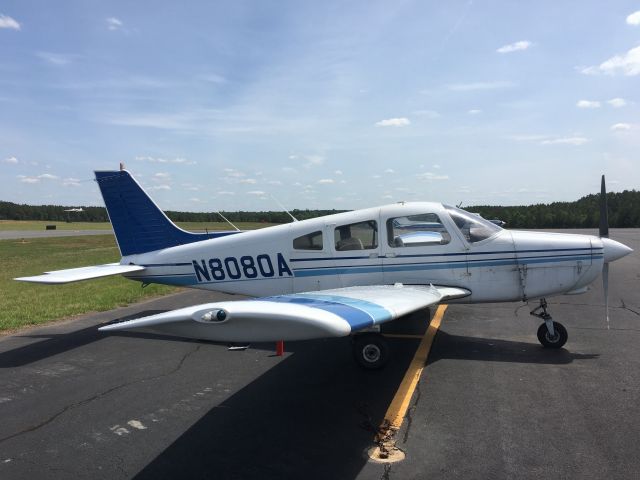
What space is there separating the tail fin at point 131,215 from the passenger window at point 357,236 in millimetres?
3153

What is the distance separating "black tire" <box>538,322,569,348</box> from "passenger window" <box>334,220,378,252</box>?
279 cm


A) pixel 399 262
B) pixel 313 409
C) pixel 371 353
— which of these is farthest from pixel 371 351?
pixel 399 262

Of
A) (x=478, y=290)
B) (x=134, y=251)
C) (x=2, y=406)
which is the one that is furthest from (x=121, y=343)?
(x=478, y=290)

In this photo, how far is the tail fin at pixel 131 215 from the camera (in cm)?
885

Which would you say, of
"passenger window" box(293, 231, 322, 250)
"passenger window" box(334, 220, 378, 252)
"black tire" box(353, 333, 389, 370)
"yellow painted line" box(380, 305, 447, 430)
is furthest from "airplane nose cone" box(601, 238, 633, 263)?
"passenger window" box(293, 231, 322, 250)

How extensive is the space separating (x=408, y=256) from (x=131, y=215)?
222 inches

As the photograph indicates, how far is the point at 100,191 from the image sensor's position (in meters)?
8.95

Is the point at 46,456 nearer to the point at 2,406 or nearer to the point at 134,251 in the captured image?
the point at 2,406

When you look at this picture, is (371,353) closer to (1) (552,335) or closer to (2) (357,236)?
(2) (357,236)

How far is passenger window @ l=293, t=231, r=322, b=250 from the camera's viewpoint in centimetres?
723

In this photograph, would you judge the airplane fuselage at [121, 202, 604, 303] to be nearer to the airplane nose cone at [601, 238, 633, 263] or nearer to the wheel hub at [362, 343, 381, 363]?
the airplane nose cone at [601, 238, 633, 263]

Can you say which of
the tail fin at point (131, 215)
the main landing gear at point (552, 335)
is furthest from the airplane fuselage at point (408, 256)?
the tail fin at point (131, 215)

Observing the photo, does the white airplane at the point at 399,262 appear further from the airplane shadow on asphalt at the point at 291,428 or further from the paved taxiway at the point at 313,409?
the paved taxiway at the point at 313,409

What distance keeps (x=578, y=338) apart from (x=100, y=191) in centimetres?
916
